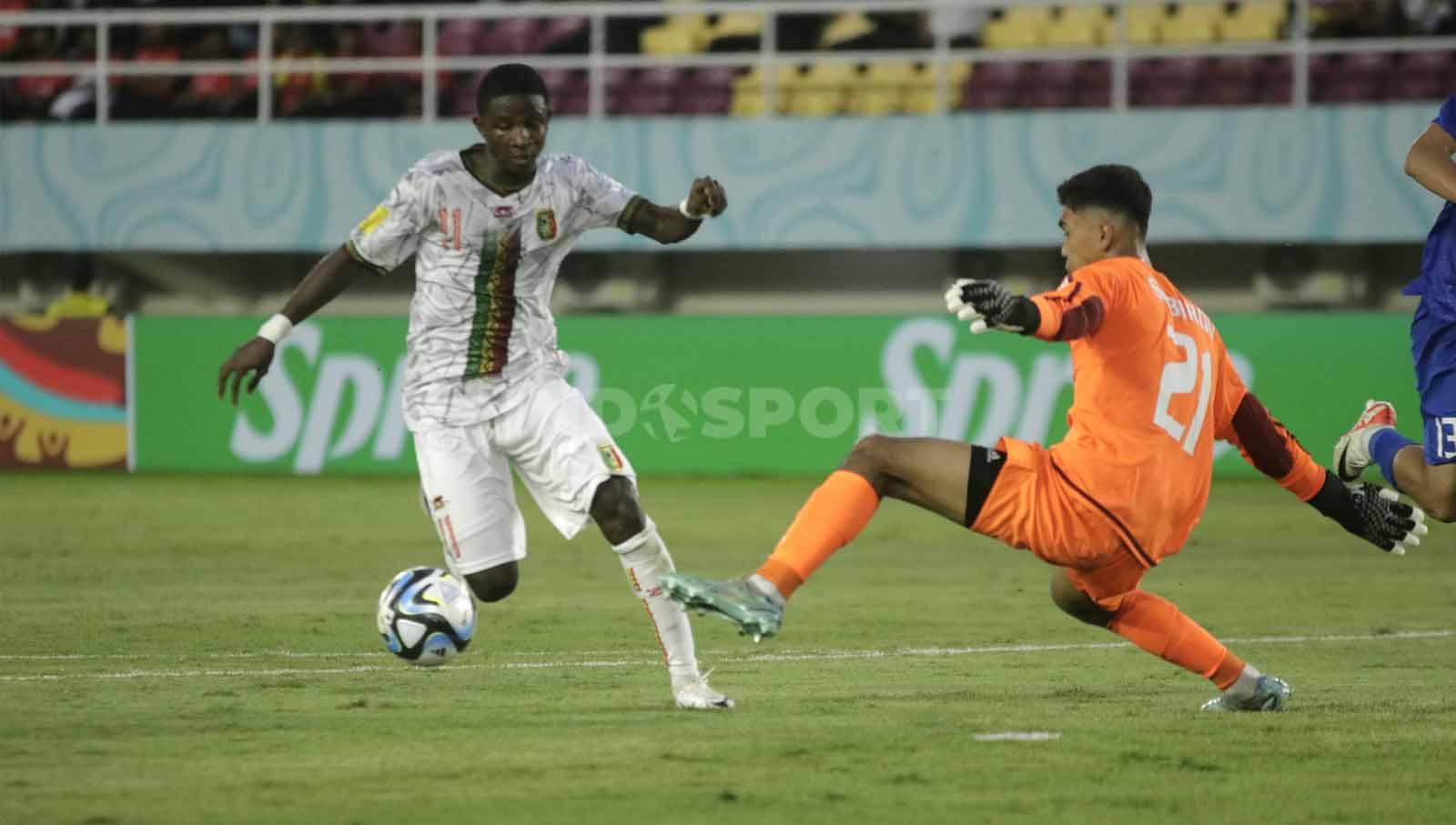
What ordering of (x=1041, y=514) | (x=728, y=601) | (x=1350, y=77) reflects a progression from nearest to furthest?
(x=728, y=601) → (x=1041, y=514) → (x=1350, y=77)

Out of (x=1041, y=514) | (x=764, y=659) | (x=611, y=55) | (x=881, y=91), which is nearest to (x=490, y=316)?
(x=764, y=659)

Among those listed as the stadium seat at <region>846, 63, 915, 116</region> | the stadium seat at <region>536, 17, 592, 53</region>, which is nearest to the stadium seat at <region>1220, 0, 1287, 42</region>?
the stadium seat at <region>846, 63, 915, 116</region>

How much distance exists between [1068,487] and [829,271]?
59.1ft

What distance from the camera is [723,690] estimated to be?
25.3ft

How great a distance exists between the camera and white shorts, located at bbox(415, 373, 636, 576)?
7266 millimetres

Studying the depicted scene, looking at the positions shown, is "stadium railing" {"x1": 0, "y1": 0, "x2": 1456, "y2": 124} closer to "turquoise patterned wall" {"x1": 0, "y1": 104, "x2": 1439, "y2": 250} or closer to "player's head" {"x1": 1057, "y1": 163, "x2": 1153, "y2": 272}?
"turquoise patterned wall" {"x1": 0, "y1": 104, "x2": 1439, "y2": 250}

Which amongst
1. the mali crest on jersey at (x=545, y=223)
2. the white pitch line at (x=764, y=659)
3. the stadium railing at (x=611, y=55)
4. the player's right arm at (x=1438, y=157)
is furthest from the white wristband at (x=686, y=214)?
the stadium railing at (x=611, y=55)

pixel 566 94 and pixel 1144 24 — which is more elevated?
pixel 1144 24

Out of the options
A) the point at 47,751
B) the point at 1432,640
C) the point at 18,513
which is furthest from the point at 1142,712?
the point at 18,513

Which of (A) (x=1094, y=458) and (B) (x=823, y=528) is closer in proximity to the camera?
(B) (x=823, y=528)

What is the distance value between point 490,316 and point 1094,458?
2.26 meters

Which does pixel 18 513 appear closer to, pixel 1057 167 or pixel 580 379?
pixel 580 379

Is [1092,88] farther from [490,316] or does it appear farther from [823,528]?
[823,528]

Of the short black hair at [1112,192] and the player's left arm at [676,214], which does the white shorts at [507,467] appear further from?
the short black hair at [1112,192]
